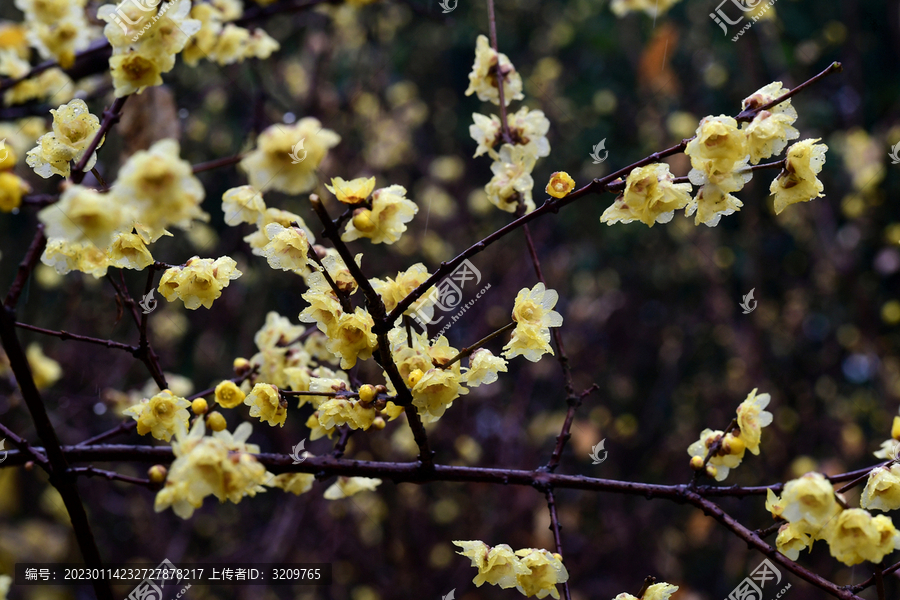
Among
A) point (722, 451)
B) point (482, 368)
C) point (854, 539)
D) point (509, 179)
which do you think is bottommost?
point (854, 539)

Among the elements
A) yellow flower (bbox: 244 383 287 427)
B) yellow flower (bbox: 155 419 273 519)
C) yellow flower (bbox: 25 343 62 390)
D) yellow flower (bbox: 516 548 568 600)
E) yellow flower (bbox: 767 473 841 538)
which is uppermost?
yellow flower (bbox: 25 343 62 390)

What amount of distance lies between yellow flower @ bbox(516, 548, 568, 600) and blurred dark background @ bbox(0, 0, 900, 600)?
2.03 meters

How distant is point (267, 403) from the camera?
3.89 feet

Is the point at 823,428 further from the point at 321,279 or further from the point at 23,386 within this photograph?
the point at 23,386

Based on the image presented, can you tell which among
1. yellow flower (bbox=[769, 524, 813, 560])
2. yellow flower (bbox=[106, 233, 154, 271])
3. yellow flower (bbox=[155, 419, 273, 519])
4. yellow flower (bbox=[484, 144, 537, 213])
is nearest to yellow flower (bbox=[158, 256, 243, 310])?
yellow flower (bbox=[106, 233, 154, 271])

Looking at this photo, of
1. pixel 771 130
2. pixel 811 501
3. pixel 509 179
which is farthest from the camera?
pixel 509 179

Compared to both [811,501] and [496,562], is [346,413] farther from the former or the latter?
[811,501]

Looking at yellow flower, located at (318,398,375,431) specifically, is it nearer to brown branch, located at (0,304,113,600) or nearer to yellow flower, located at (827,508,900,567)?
brown branch, located at (0,304,113,600)

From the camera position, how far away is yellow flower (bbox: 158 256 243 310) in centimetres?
117

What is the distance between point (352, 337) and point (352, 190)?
0.80 feet

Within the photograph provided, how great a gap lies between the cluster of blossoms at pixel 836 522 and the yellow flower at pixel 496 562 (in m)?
0.46

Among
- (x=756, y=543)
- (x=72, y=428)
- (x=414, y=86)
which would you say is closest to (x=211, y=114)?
(x=414, y=86)

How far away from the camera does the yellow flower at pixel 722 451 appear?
1.21 metres

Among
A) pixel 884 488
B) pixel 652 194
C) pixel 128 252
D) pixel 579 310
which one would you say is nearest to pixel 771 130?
pixel 652 194
